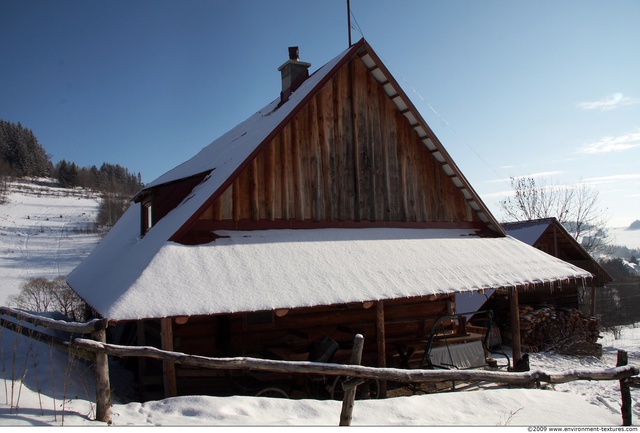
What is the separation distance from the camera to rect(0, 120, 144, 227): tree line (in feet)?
197

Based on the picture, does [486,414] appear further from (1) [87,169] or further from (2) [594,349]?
(1) [87,169]

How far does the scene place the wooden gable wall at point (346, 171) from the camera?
31.6 feet

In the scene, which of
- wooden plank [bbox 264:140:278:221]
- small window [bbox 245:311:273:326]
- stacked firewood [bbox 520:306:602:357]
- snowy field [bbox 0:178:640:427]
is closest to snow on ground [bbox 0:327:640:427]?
snowy field [bbox 0:178:640:427]

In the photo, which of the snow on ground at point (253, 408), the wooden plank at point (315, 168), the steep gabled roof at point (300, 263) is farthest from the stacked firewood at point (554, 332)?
the wooden plank at point (315, 168)

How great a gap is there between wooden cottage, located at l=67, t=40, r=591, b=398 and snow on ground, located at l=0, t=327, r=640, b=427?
3.94ft

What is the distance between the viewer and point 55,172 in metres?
85.5

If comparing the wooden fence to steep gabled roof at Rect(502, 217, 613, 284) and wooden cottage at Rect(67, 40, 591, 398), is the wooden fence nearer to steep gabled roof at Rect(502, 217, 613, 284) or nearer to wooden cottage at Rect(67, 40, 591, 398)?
wooden cottage at Rect(67, 40, 591, 398)

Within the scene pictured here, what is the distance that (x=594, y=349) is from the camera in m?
19.7

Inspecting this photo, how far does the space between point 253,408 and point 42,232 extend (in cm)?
5556

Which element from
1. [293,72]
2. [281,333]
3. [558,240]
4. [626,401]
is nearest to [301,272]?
A: [281,333]

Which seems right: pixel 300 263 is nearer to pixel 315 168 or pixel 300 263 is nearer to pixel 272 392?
pixel 272 392

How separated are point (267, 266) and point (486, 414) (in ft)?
14.0

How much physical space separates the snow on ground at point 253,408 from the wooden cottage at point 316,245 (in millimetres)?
1200

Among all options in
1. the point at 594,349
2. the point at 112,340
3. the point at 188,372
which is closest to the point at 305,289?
the point at 188,372
